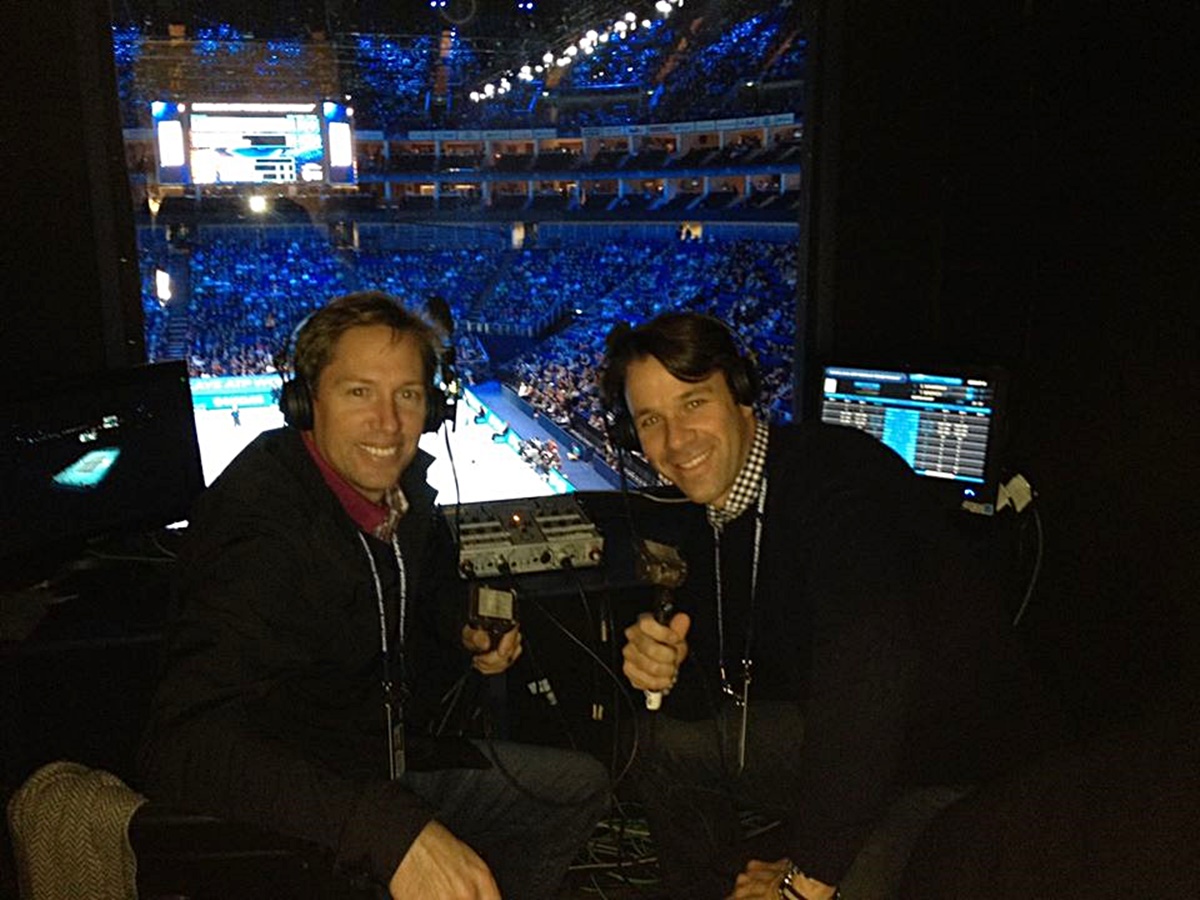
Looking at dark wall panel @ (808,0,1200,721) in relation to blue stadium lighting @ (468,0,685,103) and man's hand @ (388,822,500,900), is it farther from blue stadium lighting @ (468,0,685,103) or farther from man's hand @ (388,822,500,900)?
man's hand @ (388,822,500,900)

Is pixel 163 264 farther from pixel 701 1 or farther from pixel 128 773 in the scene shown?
pixel 701 1

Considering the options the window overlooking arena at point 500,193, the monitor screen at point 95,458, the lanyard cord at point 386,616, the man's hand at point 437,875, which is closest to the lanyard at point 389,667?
the lanyard cord at point 386,616

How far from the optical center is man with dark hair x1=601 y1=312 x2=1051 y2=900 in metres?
1.35

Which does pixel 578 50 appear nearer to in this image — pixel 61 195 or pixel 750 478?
pixel 61 195

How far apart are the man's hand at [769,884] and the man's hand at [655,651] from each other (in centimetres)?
34

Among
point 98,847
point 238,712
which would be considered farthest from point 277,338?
point 98,847

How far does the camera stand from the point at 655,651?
1597mm

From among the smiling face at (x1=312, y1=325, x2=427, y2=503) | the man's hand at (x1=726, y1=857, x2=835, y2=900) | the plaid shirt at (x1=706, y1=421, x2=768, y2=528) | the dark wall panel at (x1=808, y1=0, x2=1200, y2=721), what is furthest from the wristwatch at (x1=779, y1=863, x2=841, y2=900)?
the dark wall panel at (x1=808, y1=0, x2=1200, y2=721)

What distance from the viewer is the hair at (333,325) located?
5.18ft

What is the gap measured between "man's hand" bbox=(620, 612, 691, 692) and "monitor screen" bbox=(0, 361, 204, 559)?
127cm

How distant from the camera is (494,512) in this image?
7.91 feet

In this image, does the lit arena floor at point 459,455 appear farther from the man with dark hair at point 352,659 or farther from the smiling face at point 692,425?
the smiling face at point 692,425

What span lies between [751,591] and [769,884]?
0.48m

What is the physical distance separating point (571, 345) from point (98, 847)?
7.29 feet
